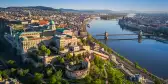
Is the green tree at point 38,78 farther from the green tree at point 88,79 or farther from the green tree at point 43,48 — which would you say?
the green tree at point 43,48

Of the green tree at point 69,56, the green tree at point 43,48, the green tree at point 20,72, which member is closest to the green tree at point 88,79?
the green tree at point 69,56

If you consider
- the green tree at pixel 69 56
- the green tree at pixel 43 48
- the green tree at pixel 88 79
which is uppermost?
the green tree at pixel 43 48

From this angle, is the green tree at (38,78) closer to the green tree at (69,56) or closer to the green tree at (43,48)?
the green tree at (69,56)

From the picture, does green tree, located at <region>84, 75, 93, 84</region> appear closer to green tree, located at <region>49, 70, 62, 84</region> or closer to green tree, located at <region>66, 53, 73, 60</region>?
green tree, located at <region>49, 70, 62, 84</region>

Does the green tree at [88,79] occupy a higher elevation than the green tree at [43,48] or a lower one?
lower

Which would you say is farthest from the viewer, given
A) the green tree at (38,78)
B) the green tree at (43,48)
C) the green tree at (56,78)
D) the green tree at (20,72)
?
the green tree at (43,48)

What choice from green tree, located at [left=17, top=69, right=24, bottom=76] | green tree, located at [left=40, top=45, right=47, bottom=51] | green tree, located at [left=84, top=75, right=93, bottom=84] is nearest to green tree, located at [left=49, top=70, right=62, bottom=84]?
green tree, located at [left=84, top=75, right=93, bottom=84]

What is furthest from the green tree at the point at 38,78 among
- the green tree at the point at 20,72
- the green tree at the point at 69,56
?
the green tree at the point at 69,56

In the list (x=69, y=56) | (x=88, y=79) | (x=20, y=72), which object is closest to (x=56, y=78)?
(x=88, y=79)

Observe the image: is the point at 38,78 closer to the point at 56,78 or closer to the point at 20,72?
the point at 56,78

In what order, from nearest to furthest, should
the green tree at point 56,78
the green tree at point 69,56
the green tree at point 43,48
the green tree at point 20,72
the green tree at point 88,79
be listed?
the green tree at point 56,78
the green tree at point 88,79
the green tree at point 20,72
the green tree at point 69,56
the green tree at point 43,48

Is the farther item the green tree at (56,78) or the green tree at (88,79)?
the green tree at (88,79)
